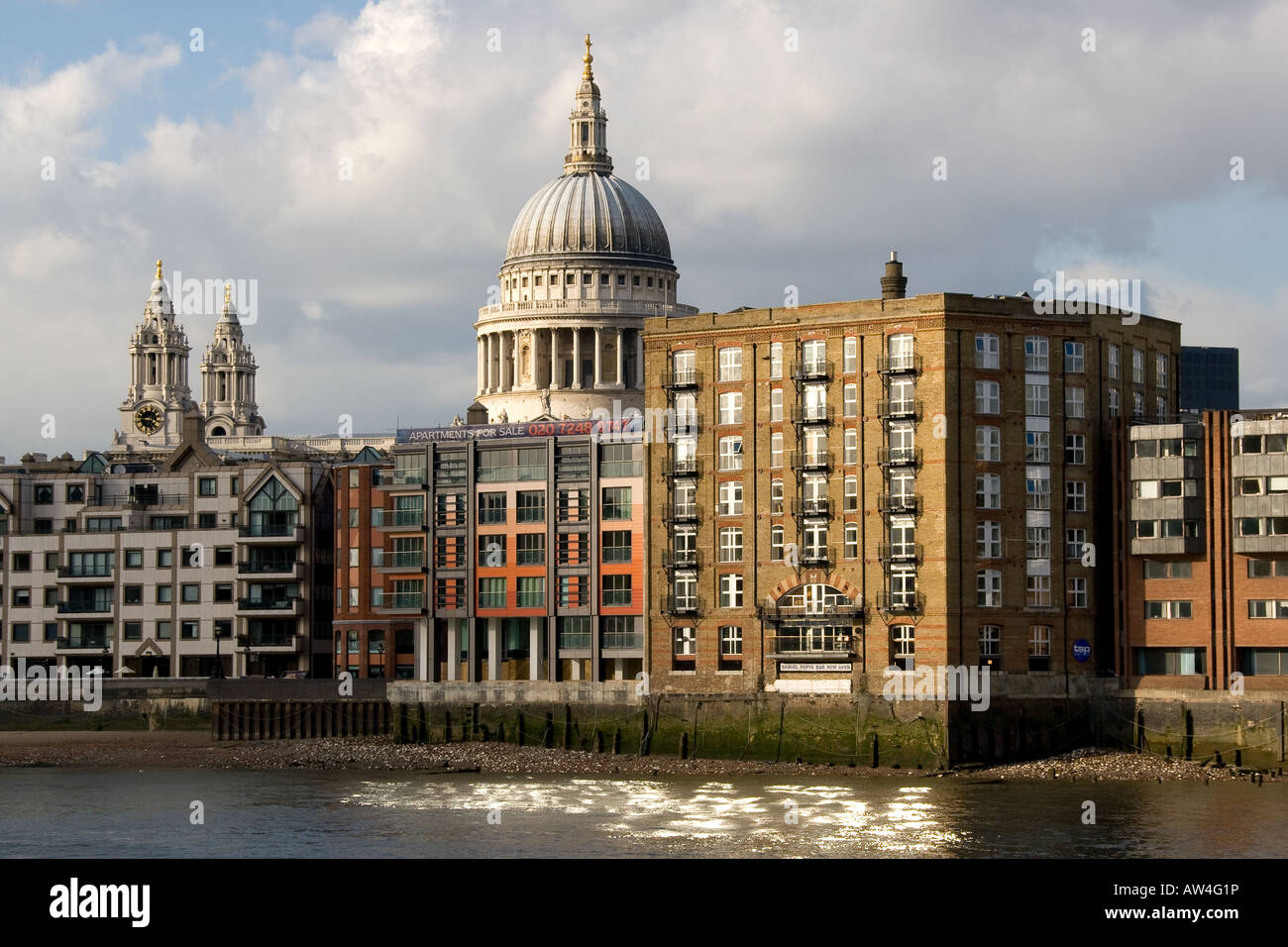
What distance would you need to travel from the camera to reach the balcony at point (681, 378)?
117 meters

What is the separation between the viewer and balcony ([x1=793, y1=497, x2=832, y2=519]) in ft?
367

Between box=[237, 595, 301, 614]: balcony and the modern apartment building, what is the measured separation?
0.10m

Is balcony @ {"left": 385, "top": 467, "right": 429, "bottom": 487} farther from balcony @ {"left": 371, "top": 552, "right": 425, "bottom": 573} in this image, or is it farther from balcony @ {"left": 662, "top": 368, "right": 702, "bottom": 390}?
balcony @ {"left": 662, "top": 368, "right": 702, "bottom": 390}

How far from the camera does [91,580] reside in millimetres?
155125

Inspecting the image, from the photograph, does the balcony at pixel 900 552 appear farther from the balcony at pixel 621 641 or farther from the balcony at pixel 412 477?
the balcony at pixel 412 477

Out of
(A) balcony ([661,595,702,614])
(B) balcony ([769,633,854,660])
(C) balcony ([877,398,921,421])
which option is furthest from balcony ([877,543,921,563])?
(A) balcony ([661,595,702,614])

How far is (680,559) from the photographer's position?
118m

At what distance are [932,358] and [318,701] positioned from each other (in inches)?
1734

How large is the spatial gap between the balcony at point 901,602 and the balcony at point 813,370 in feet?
38.1

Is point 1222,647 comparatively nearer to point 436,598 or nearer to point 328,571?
point 436,598

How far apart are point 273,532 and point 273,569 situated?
2.55 metres

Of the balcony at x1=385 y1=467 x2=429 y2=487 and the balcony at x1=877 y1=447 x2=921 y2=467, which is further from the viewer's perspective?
the balcony at x1=385 y1=467 x2=429 y2=487

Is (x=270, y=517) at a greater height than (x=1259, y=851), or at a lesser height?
greater
